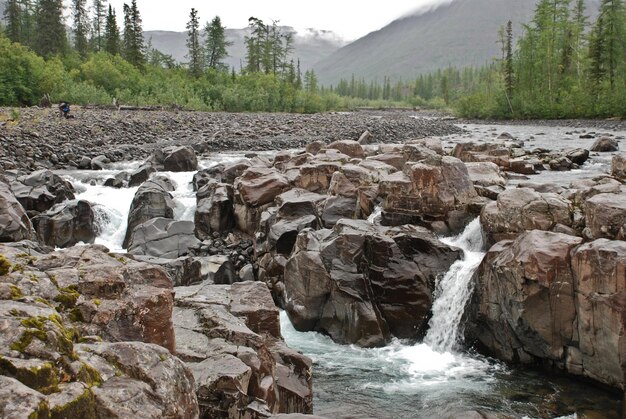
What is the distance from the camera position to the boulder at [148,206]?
21.0m

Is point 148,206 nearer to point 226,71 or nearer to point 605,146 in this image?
point 605,146

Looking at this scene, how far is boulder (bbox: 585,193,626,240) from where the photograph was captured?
445 inches

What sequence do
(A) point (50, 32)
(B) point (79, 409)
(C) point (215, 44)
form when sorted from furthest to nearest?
(C) point (215, 44), (A) point (50, 32), (B) point (79, 409)

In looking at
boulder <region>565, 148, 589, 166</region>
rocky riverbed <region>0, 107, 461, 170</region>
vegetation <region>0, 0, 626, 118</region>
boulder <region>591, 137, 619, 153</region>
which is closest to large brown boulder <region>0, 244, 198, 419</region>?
rocky riverbed <region>0, 107, 461, 170</region>

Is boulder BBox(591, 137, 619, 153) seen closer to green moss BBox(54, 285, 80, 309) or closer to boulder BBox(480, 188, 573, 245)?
boulder BBox(480, 188, 573, 245)

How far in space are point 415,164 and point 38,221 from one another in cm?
1355

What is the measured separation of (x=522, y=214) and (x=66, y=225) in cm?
1553

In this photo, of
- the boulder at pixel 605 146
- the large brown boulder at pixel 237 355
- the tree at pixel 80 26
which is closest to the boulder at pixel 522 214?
the large brown boulder at pixel 237 355

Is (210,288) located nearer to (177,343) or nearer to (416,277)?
(177,343)

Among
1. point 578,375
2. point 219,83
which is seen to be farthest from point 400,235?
point 219,83

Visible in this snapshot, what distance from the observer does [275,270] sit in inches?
651

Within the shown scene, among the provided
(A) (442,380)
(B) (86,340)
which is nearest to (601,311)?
(A) (442,380)

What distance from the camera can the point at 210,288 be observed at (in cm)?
1064

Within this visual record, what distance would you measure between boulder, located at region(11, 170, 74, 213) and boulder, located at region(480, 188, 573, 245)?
53.2 feet
